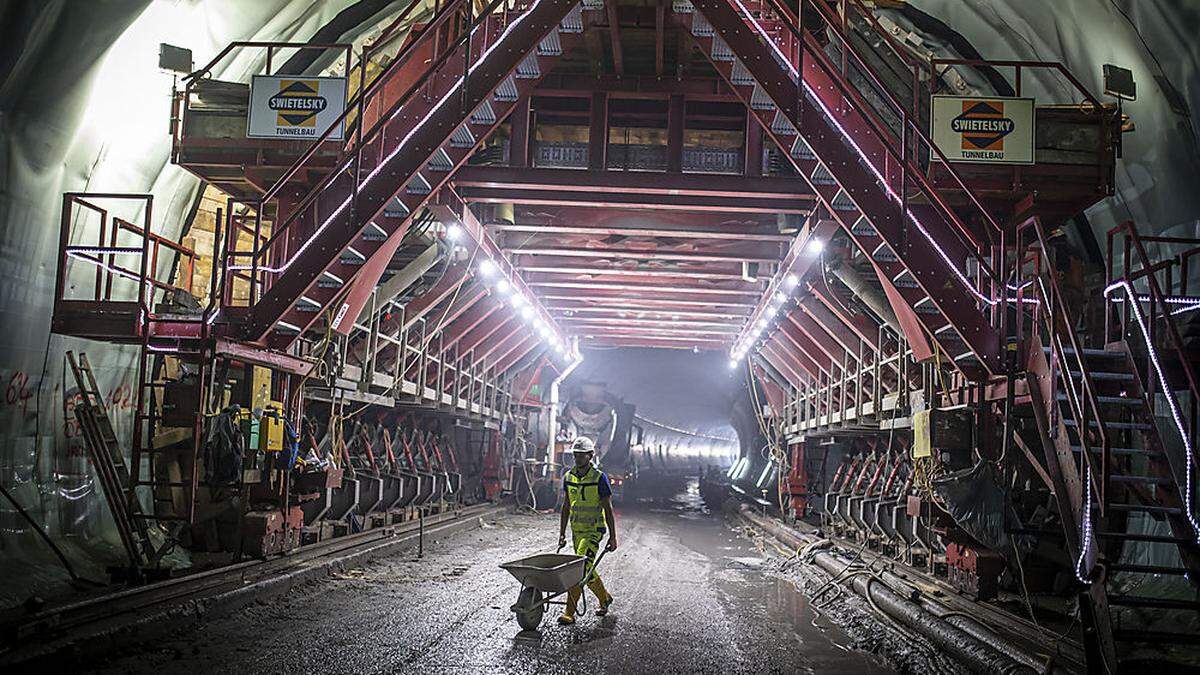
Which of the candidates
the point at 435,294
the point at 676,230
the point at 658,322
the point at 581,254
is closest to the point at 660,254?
the point at 676,230

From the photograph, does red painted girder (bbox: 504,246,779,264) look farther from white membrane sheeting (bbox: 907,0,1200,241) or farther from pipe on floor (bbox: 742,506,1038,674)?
pipe on floor (bbox: 742,506,1038,674)

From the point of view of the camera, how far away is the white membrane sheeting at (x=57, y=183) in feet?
26.9

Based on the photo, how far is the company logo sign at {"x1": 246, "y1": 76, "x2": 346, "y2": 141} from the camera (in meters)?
9.90

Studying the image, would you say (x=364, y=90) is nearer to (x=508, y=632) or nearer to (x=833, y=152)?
(x=833, y=152)

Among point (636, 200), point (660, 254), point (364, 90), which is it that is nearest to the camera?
point (364, 90)

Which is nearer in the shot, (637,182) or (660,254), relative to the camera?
(637,182)

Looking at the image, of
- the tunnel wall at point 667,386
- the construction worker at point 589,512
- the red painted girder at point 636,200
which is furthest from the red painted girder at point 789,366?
the construction worker at point 589,512

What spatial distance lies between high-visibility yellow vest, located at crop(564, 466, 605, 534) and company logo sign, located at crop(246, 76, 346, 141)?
4.57 meters

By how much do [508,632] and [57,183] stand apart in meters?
6.15

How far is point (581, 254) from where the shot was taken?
14.5 metres

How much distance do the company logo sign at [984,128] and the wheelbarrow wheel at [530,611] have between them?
617cm

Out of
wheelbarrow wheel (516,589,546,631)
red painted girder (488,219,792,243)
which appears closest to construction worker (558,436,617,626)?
wheelbarrow wheel (516,589,546,631)

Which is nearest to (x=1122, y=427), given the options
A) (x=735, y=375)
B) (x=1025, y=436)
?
(x=1025, y=436)

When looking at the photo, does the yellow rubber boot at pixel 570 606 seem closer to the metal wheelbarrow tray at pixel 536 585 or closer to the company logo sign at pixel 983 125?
the metal wheelbarrow tray at pixel 536 585
